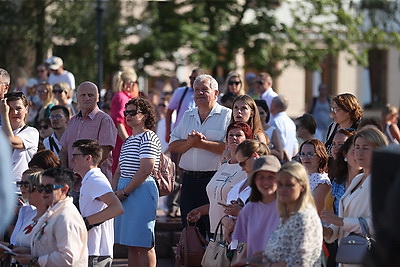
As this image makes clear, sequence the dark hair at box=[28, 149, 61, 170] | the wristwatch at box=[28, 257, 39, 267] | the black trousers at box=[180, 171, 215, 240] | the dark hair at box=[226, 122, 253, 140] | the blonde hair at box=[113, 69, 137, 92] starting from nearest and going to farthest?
the wristwatch at box=[28, 257, 39, 267]
the dark hair at box=[28, 149, 61, 170]
the dark hair at box=[226, 122, 253, 140]
the black trousers at box=[180, 171, 215, 240]
the blonde hair at box=[113, 69, 137, 92]

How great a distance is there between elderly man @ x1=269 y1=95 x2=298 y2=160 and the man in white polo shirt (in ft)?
14.6

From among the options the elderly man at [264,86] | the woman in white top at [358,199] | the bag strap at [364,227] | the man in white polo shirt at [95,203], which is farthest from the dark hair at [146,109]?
the elderly man at [264,86]

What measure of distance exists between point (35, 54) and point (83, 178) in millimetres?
17833

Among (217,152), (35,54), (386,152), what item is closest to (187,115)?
(217,152)

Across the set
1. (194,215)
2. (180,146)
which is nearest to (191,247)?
(194,215)

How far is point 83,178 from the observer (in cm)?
768

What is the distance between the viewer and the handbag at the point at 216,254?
24.5ft

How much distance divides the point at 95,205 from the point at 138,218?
1.16 meters

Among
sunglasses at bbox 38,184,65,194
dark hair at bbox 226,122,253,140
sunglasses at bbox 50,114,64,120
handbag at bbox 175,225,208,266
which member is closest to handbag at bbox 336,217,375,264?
handbag at bbox 175,225,208,266

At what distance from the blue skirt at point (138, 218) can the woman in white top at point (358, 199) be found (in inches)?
85.2

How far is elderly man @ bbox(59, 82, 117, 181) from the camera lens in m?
9.33

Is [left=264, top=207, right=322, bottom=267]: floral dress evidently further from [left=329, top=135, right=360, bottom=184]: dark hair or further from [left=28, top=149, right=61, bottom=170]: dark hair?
[left=28, top=149, right=61, bottom=170]: dark hair

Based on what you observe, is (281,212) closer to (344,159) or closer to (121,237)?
(344,159)

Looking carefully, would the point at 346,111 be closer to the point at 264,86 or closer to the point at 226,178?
the point at 226,178
